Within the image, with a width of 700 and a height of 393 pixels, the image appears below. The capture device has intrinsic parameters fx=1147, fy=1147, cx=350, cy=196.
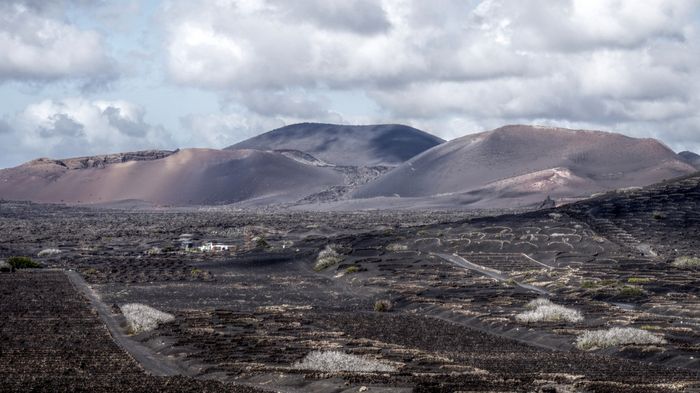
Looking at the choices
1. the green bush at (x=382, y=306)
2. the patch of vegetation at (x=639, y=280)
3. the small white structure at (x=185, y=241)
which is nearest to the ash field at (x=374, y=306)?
the green bush at (x=382, y=306)

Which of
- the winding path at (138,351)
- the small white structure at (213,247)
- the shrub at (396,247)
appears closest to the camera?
the winding path at (138,351)

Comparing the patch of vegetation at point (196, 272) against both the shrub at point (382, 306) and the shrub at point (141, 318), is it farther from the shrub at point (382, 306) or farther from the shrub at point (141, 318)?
the shrub at point (141, 318)

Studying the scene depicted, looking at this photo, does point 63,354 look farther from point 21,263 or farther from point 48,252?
point 48,252

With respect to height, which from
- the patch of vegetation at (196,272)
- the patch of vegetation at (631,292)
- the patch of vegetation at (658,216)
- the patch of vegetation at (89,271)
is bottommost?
the patch of vegetation at (631,292)

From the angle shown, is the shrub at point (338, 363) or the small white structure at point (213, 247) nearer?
the shrub at point (338, 363)

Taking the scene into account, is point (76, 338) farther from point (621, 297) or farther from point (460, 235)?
point (460, 235)

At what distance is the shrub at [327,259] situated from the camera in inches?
2726

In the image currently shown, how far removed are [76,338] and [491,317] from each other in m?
14.8

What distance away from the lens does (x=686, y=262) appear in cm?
6731

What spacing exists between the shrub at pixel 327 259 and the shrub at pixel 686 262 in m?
20.1

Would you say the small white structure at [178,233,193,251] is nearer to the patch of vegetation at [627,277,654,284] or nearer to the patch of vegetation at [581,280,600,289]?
the patch of vegetation at [581,280,600,289]

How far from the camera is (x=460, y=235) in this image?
82688 mm

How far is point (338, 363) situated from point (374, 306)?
21.3 meters

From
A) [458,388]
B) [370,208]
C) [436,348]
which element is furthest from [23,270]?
[370,208]
